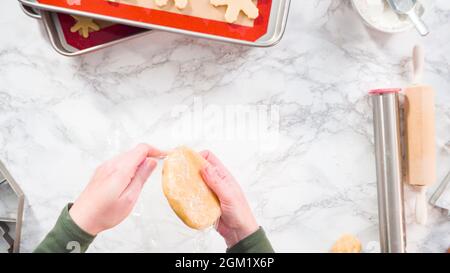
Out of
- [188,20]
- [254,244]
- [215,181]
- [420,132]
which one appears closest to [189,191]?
[215,181]

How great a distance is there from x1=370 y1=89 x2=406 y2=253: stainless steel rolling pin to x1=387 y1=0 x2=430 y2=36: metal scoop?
11cm

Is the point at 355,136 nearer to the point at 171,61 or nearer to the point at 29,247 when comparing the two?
the point at 171,61

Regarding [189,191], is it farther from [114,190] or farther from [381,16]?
[381,16]

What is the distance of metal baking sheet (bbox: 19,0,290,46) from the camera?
72cm

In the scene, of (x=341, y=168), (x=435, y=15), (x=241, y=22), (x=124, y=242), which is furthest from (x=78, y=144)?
(x=435, y=15)

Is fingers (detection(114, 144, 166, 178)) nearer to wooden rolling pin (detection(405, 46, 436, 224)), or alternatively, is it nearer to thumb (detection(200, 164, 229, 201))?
thumb (detection(200, 164, 229, 201))

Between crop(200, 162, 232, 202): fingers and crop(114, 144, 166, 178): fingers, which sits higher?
crop(114, 144, 166, 178): fingers

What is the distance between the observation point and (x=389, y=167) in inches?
30.8

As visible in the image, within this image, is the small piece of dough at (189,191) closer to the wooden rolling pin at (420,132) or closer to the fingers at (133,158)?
the fingers at (133,158)

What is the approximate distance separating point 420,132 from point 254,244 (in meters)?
0.37

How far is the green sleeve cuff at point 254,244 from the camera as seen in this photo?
0.80 meters

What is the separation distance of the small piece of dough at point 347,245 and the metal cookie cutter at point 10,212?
1.96 ft

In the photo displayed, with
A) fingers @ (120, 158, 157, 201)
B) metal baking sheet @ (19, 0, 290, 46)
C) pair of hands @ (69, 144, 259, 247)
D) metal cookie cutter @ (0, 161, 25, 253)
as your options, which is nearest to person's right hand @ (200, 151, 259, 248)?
pair of hands @ (69, 144, 259, 247)
